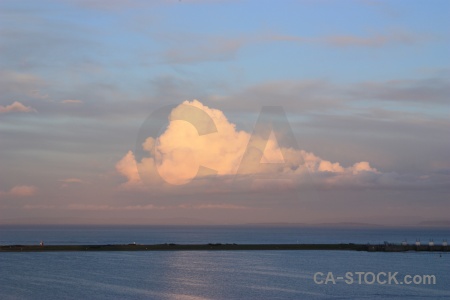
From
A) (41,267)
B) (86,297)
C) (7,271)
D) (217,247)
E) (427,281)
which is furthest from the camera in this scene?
(217,247)

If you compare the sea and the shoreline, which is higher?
the shoreline

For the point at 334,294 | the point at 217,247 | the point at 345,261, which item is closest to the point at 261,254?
the point at 217,247

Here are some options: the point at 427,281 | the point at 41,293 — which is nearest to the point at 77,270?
the point at 41,293

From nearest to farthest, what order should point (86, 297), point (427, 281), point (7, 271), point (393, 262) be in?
point (86, 297)
point (427, 281)
point (7, 271)
point (393, 262)

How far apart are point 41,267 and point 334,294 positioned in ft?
202

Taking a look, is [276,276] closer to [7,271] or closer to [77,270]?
[77,270]

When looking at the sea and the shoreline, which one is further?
→ the shoreline

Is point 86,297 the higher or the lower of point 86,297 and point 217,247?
the lower

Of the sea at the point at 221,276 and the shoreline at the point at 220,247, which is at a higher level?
the shoreline at the point at 220,247

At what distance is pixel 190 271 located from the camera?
129125 millimetres

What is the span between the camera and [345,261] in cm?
15112

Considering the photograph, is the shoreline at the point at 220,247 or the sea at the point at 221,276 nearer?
the sea at the point at 221,276

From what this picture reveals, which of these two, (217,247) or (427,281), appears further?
(217,247)

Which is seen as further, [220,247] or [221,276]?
[220,247]
